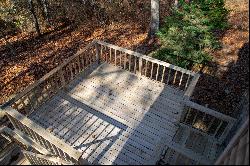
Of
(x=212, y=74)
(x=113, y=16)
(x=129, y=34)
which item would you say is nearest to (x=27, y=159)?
(x=212, y=74)

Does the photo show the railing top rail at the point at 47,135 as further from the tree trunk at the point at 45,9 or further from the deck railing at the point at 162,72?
the tree trunk at the point at 45,9

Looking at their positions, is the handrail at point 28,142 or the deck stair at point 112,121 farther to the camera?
the handrail at point 28,142

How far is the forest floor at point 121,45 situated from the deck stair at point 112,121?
131 centimetres

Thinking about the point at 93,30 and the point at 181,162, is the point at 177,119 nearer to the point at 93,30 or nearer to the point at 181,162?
the point at 181,162

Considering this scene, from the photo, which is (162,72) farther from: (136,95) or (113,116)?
(113,116)

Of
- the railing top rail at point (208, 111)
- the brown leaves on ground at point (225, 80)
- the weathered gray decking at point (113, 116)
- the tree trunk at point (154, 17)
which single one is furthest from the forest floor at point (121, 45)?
the weathered gray decking at point (113, 116)

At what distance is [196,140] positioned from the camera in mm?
6754

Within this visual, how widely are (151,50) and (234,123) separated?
20.5 feet

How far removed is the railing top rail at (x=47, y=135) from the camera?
5.34 metres

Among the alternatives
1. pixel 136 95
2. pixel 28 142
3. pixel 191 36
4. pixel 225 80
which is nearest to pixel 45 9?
pixel 136 95

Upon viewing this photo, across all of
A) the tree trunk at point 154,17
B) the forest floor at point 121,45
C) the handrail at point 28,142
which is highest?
the tree trunk at point 154,17

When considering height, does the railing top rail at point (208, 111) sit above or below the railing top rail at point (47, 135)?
above

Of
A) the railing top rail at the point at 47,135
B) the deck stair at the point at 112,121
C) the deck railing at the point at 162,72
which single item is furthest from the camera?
the deck railing at the point at 162,72

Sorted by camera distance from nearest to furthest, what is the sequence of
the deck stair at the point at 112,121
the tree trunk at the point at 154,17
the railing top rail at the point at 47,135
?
the railing top rail at the point at 47,135 → the deck stair at the point at 112,121 → the tree trunk at the point at 154,17
